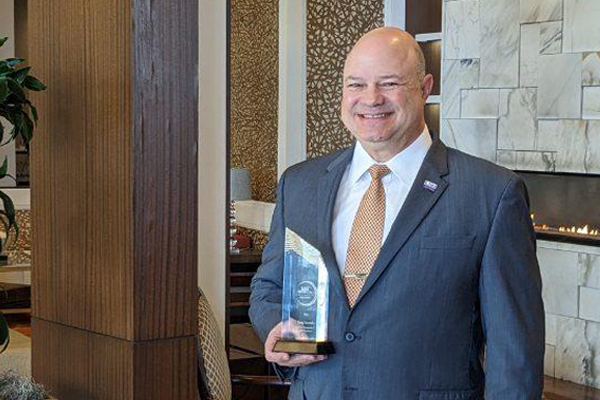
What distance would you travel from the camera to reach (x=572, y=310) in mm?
6168

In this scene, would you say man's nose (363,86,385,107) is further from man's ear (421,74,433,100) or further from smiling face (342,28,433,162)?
man's ear (421,74,433,100)

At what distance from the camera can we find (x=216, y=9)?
12.7 feet

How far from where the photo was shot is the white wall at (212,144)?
12.7 feet

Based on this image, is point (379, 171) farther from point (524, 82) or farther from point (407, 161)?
point (524, 82)

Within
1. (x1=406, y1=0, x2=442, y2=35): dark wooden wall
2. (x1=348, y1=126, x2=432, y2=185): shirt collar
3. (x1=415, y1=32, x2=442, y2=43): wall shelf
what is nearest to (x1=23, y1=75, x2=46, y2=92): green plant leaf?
(x1=348, y1=126, x2=432, y2=185): shirt collar

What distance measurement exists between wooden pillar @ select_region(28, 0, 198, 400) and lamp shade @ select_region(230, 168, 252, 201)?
5.14m

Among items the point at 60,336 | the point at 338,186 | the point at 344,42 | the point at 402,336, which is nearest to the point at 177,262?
the point at 60,336

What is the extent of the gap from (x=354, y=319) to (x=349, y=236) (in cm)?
18

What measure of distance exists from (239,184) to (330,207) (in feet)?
20.2

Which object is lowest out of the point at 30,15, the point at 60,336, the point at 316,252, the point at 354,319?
the point at 60,336

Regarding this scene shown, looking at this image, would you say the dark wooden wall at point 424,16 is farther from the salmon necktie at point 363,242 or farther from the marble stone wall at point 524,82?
the salmon necktie at point 363,242

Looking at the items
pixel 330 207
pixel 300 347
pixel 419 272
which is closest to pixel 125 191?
pixel 330 207

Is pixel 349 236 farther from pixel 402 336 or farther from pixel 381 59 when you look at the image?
pixel 381 59

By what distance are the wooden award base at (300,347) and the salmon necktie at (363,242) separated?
0.36ft
